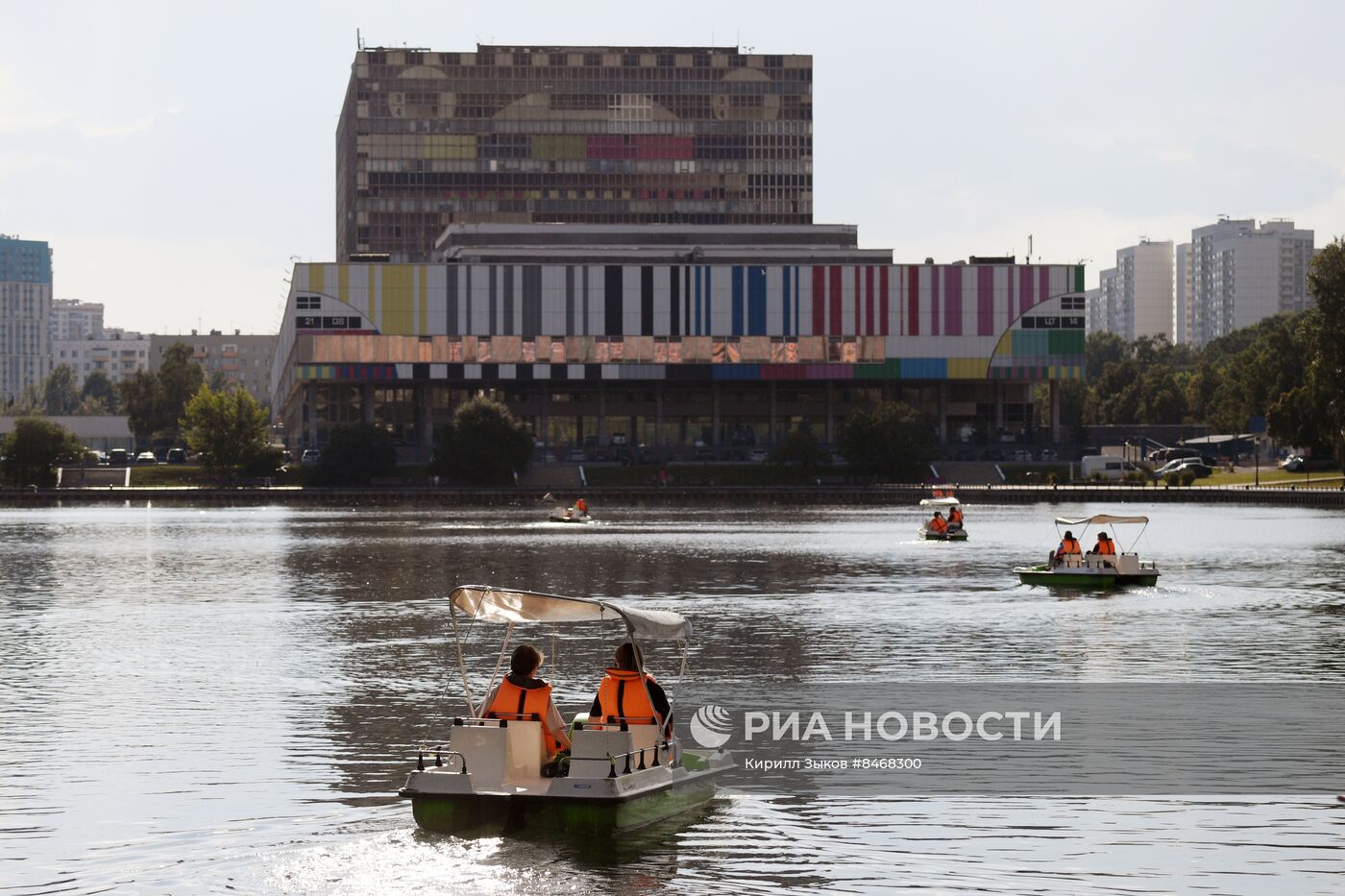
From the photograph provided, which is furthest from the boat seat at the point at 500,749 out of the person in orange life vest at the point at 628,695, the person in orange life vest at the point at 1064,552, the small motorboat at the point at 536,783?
the person in orange life vest at the point at 1064,552

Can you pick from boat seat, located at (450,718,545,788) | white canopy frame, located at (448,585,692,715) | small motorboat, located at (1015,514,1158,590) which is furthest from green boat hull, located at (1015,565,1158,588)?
boat seat, located at (450,718,545,788)

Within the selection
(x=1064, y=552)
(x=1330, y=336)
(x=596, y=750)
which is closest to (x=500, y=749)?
(x=596, y=750)

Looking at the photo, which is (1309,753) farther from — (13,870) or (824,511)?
(824,511)

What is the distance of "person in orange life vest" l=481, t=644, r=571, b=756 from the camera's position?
27.5 meters

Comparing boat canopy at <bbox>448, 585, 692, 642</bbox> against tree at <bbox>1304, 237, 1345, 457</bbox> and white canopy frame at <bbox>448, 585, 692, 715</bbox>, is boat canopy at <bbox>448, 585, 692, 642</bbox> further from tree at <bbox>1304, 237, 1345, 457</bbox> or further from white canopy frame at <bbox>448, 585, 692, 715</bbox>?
tree at <bbox>1304, 237, 1345, 457</bbox>

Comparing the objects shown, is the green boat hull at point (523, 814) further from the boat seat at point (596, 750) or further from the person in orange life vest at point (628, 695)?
the person in orange life vest at point (628, 695)

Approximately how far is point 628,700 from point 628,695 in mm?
80

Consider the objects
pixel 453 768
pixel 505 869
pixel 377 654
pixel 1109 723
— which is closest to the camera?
pixel 505 869

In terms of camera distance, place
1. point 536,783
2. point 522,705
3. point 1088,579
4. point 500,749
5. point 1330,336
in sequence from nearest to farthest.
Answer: point 500,749 → point 536,783 → point 522,705 → point 1088,579 → point 1330,336

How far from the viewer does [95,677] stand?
48.8 m

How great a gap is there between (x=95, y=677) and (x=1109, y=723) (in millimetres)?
27407

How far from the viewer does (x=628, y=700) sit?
28766 millimetres

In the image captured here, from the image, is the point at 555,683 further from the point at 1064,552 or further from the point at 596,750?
the point at 1064,552

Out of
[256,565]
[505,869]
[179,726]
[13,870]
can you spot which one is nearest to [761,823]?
[505,869]
